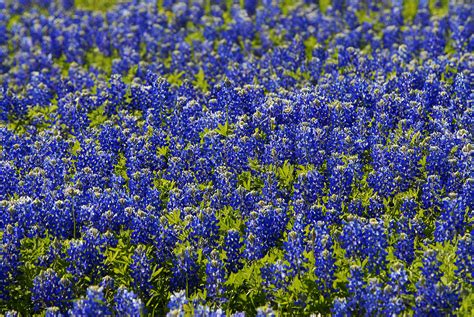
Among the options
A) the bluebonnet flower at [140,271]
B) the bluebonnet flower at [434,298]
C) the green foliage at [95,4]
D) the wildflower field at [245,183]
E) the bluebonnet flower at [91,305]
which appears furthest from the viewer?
the green foliage at [95,4]

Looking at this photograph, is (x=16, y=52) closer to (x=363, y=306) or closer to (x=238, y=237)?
(x=238, y=237)

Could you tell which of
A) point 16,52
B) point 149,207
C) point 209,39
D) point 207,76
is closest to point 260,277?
point 149,207

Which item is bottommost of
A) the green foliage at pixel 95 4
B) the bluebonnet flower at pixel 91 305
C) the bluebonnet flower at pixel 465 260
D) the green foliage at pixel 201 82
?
the green foliage at pixel 95 4

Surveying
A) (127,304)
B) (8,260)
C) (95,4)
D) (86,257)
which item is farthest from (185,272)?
(95,4)

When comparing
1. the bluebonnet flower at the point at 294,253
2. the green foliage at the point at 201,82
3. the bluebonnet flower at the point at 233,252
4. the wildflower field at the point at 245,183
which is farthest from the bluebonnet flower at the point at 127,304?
the green foliage at the point at 201,82

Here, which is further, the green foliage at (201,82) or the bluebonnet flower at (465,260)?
the green foliage at (201,82)

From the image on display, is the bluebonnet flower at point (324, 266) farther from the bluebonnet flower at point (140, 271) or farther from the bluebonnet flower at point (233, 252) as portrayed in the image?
the bluebonnet flower at point (140, 271)

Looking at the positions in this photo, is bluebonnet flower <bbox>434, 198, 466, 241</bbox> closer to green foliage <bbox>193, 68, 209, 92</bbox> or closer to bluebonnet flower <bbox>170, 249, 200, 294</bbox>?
bluebonnet flower <bbox>170, 249, 200, 294</bbox>

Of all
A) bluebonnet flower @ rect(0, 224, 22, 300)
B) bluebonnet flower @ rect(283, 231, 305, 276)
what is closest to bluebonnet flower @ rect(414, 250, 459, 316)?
bluebonnet flower @ rect(283, 231, 305, 276)
